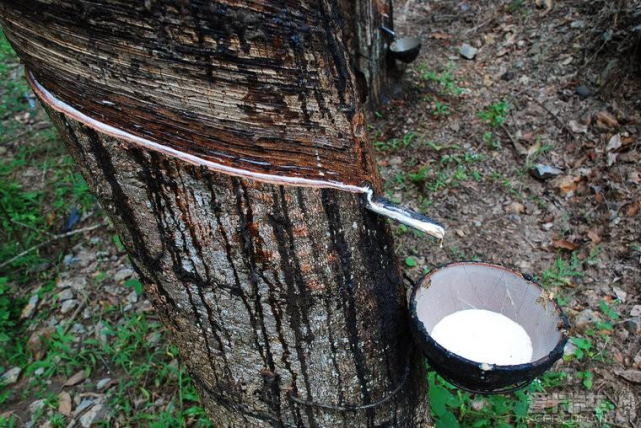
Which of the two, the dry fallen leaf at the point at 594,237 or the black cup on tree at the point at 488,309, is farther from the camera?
the dry fallen leaf at the point at 594,237

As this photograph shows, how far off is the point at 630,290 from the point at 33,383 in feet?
11.8

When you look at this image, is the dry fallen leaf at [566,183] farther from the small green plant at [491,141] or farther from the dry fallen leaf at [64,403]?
the dry fallen leaf at [64,403]

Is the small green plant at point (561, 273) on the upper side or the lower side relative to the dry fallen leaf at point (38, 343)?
upper

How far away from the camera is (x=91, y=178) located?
1171 mm

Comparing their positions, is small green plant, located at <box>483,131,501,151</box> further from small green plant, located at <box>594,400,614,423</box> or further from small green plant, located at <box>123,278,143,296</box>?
small green plant, located at <box>123,278,143,296</box>

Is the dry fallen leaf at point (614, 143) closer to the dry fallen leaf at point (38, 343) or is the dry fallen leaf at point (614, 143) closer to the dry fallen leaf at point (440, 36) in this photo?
the dry fallen leaf at point (440, 36)

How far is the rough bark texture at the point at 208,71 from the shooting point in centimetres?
87

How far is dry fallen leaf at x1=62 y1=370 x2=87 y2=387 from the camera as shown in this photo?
270 centimetres

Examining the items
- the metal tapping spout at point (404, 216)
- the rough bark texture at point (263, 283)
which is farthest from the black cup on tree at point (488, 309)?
the metal tapping spout at point (404, 216)

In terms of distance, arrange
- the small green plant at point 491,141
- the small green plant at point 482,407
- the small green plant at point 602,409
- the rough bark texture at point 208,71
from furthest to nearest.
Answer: the small green plant at point 491,141 < the small green plant at point 602,409 < the small green plant at point 482,407 < the rough bark texture at point 208,71

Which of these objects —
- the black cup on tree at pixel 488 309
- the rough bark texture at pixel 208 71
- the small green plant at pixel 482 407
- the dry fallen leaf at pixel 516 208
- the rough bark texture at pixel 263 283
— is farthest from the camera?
the dry fallen leaf at pixel 516 208

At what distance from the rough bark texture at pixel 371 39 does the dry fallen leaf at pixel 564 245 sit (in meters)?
1.80

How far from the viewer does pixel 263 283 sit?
122 cm

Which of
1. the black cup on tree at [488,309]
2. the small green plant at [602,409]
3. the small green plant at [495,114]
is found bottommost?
the small green plant at [602,409]
